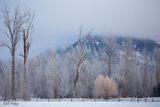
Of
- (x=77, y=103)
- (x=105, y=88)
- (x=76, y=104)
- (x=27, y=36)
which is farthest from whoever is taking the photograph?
(x=105, y=88)

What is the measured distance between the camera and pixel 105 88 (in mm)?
11234

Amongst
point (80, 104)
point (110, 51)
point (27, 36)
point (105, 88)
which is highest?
point (27, 36)

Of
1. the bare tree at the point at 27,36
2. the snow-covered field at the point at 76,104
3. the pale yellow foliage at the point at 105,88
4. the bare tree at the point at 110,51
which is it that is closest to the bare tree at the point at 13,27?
the bare tree at the point at 27,36

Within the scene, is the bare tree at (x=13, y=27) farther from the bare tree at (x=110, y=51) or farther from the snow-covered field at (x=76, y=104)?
the bare tree at (x=110, y=51)

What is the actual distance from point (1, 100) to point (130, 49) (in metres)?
4.24

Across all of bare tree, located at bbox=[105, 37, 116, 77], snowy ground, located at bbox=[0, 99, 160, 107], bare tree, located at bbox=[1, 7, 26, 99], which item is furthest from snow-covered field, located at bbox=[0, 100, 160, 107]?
bare tree, located at bbox=[105, 37, 116, 77]

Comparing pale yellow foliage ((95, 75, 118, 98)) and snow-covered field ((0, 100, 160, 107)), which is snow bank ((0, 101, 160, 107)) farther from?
pale yellow foliage ((95, 75, 118, 98))

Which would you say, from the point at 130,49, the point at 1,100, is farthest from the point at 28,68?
the point at 130,49

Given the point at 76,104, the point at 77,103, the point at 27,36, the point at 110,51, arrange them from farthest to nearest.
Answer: the point at 110,51
the point at 27,36
the point at 77,103
the point at 76,104

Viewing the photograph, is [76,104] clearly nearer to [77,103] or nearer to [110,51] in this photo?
[77,103]

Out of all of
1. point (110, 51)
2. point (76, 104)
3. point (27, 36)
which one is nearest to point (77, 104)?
point (76, 104)

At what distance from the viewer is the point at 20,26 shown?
10.5m

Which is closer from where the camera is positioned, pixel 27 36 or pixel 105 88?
pixel 27 36

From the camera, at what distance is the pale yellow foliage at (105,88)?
36.2ft
